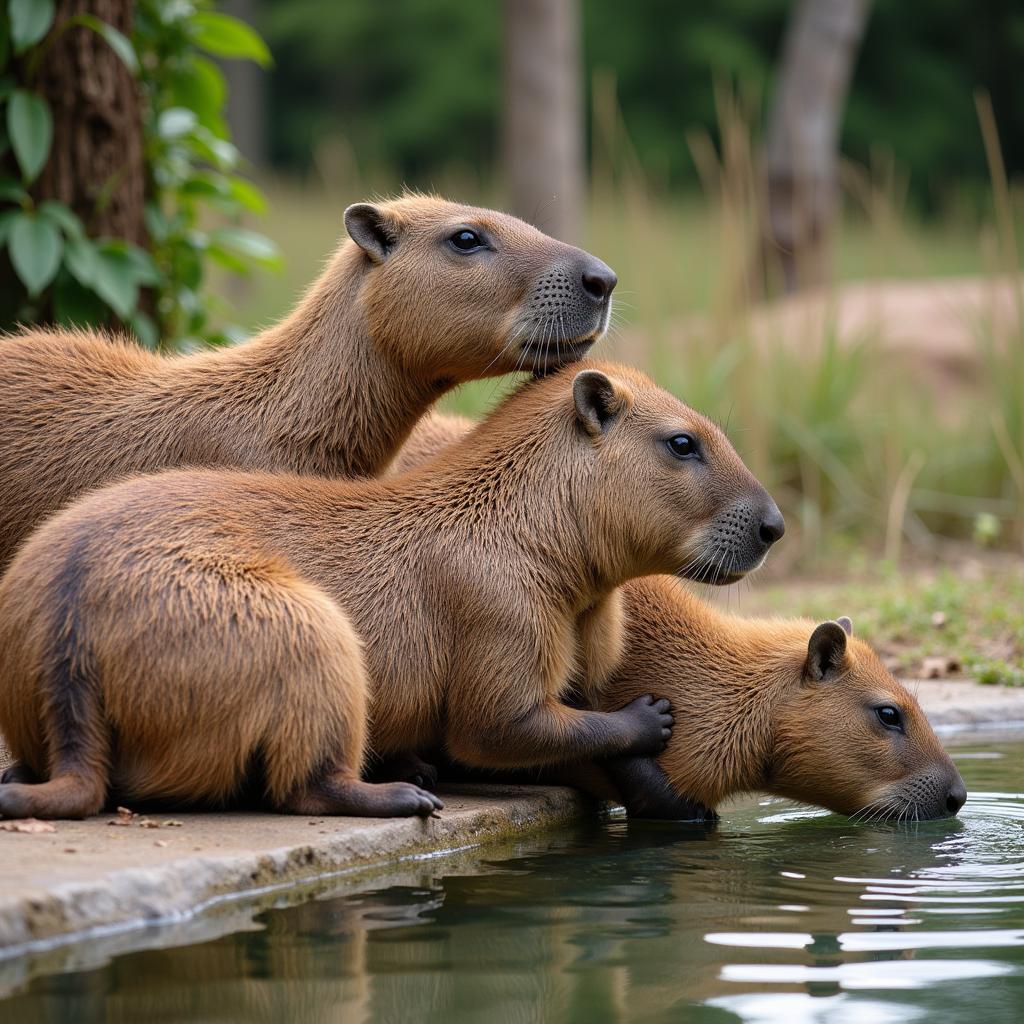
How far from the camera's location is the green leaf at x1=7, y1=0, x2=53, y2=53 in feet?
21.9

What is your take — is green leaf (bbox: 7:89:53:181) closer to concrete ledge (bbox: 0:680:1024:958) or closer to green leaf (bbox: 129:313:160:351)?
green leaf (bbox: 129:313:160:351)

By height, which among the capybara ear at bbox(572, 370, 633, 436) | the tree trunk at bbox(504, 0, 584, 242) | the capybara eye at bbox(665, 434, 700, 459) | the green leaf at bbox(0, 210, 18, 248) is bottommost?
the capybara eye at bbox(665, 434, 700, 459)

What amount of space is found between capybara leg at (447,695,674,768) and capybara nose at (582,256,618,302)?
4.37 feet

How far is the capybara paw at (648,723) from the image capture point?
5.10 metres

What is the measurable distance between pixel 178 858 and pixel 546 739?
1329 millimetres

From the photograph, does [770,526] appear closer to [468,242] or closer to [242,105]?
[468,242]

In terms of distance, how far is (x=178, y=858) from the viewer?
3.83m

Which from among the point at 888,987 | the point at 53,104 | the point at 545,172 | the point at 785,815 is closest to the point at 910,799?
the point at 785,815

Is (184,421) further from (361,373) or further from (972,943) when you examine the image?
(972,943)

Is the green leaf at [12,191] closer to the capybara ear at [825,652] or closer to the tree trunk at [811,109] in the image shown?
the capybara ear at [825,652]

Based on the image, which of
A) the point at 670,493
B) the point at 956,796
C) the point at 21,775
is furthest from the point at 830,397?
the point at 21,775

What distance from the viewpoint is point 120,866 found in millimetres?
3693

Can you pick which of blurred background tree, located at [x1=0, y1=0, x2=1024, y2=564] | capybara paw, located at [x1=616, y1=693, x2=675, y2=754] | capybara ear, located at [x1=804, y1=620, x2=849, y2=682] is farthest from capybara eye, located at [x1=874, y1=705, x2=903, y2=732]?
blurred background tree, located at [x1=0, y1=0, x2=1024, y2=564]

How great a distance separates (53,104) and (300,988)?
4883 millimetres
